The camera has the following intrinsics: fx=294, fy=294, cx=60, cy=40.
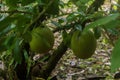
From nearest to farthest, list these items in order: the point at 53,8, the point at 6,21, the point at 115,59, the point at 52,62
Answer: the point at 115,59 < the point at 6,21 < the point at 53,8 < the point at 52,62

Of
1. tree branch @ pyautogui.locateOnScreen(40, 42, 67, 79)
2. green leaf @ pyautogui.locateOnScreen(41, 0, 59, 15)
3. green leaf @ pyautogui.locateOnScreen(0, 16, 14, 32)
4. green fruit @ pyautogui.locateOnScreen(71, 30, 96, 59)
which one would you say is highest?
green leaf @ pyautogui.locateOnScreen(41, 0, 59, 15)

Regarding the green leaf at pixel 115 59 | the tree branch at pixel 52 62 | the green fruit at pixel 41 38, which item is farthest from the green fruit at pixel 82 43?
the tree branch at pixel 52 62

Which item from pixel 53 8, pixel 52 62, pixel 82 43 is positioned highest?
pixel 53 8

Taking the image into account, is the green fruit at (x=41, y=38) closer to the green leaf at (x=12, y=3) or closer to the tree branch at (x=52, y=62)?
the green leaf at (x=12, y=3)

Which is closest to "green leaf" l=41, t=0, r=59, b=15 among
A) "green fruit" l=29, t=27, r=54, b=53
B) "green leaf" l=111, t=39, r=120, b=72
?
"green fruit" l=29, t=27, r=54, b=53

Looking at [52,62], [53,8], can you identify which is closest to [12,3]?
[53,8]

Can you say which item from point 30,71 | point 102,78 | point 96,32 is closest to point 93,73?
point 102,78

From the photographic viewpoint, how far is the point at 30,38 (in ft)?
3.04

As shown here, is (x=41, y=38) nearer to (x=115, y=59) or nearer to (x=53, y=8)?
(x=53, y=8)

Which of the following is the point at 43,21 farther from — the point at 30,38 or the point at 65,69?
the point at 65,69

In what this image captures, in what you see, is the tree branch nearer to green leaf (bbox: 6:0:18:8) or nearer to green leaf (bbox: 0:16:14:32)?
green leaf (bbox: 6:0:18:8)

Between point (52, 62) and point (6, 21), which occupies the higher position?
point (6, 21)

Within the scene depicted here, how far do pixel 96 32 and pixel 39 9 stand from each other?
0.74 ft

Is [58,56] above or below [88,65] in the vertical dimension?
above
